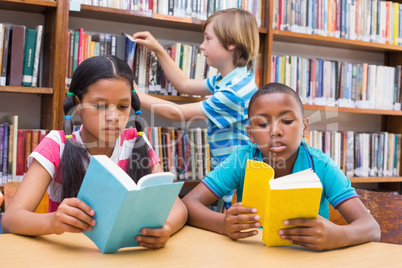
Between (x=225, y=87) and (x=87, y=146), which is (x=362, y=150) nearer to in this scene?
(x=225, y=87)

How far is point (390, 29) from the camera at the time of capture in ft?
9.91

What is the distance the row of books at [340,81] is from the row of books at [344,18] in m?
0.19

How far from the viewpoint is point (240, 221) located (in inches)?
38.3

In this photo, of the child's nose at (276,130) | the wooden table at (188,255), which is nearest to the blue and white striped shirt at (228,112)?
the child's nose at (276,130)

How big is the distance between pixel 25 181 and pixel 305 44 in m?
2.40

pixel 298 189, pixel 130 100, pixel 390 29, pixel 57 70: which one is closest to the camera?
pixel 298 189

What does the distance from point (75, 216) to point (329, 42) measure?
2.49 meters

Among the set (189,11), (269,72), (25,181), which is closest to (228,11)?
(189,11)

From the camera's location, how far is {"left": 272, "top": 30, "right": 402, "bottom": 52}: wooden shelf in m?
2.71

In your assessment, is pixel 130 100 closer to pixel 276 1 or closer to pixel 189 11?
pixel 189 11

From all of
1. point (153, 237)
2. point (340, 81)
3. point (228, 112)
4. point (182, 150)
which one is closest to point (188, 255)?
point (153, 237)

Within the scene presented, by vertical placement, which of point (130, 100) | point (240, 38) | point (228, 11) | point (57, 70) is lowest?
point (130, 100)

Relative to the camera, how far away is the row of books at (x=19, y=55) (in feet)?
6.70

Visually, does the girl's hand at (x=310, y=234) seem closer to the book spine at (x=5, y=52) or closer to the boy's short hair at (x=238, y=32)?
the boy's short hair at (x=238, y=32)
